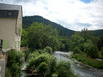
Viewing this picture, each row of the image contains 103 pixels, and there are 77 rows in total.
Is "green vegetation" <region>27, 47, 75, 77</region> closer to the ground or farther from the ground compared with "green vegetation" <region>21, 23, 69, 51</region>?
closer to the ground

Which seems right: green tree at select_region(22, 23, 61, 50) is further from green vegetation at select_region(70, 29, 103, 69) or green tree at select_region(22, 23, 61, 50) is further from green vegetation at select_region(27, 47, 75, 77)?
green vegetation at select_region(27, 47, 75, 77)

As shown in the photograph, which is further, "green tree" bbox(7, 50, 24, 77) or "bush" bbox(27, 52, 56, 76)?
"bush" bbox(27, 52, 56, 76)

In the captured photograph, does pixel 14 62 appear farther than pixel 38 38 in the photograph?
No

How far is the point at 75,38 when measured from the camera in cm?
8519

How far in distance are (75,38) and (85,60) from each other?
28407 mm

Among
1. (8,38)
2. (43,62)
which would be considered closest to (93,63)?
(43,62)

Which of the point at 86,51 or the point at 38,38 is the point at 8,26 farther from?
the point at 86,51

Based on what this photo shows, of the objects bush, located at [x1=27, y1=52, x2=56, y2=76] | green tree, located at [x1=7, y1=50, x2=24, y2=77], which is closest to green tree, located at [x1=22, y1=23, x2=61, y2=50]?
bush, located at [x1=27, y1=52, x2=56, y2=76]

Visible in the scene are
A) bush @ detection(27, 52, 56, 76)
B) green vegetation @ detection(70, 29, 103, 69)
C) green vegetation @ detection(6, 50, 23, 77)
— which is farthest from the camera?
green vegetation @ detection(70, 29, 103, 69)

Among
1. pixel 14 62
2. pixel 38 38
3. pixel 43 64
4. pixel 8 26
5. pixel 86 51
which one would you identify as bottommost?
pixel 86 51

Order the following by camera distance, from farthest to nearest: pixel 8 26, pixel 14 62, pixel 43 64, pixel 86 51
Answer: pixel 86 51
pixel 43 64
pixel 8 26
pixel 14 62

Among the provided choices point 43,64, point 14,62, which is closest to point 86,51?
point 43,64

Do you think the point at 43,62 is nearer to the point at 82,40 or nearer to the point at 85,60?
the point at 85,60

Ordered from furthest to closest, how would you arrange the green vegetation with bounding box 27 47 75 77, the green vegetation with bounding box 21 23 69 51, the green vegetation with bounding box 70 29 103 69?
1. the green vegetation with bounding box 21 23 69 51
2. the green vegetation with bounding box 70 29 103 69
3. the green vegetation with bounding box 27 47 75 77
